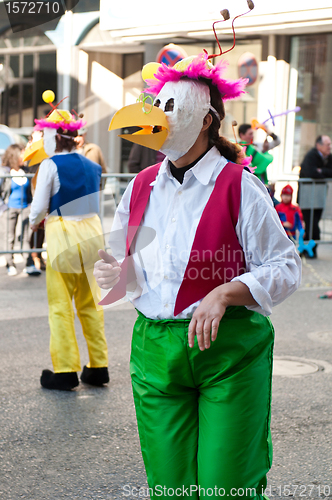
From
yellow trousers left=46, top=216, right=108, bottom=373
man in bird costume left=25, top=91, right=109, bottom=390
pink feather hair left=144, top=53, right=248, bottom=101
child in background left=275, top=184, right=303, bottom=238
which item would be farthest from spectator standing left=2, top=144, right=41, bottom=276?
pink feather hair left=144, top=53, right=248, bottom=101

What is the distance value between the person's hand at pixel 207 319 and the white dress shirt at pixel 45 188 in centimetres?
285

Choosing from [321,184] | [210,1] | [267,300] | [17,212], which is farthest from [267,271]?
[210,1]

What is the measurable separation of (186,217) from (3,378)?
3.18m

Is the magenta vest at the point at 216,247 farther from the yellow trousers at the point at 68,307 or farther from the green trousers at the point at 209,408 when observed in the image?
the yellow trousers at the point at 68,307

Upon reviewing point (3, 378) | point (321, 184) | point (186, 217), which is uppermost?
point (186, 217)

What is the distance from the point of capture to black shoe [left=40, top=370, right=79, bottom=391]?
4.75 metres

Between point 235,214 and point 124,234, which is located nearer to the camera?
point 235,214

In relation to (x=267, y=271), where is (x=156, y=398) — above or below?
below

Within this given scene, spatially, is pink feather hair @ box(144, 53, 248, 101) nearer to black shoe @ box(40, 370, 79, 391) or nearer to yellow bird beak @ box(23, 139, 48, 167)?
yellow bird beak @ box(23, 139, 48, 167)

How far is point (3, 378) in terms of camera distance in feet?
16.4

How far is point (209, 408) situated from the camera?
A: 7.37 feet

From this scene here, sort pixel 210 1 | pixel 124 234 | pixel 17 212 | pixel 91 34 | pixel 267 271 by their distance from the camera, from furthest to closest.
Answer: pixel 91 34
pixel 210 1
pixel 17 212
pixel 124 234
pixel 267 271

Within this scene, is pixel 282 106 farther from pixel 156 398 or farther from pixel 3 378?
pixel 156 398

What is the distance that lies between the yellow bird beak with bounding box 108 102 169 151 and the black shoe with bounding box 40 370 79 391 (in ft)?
9.31
